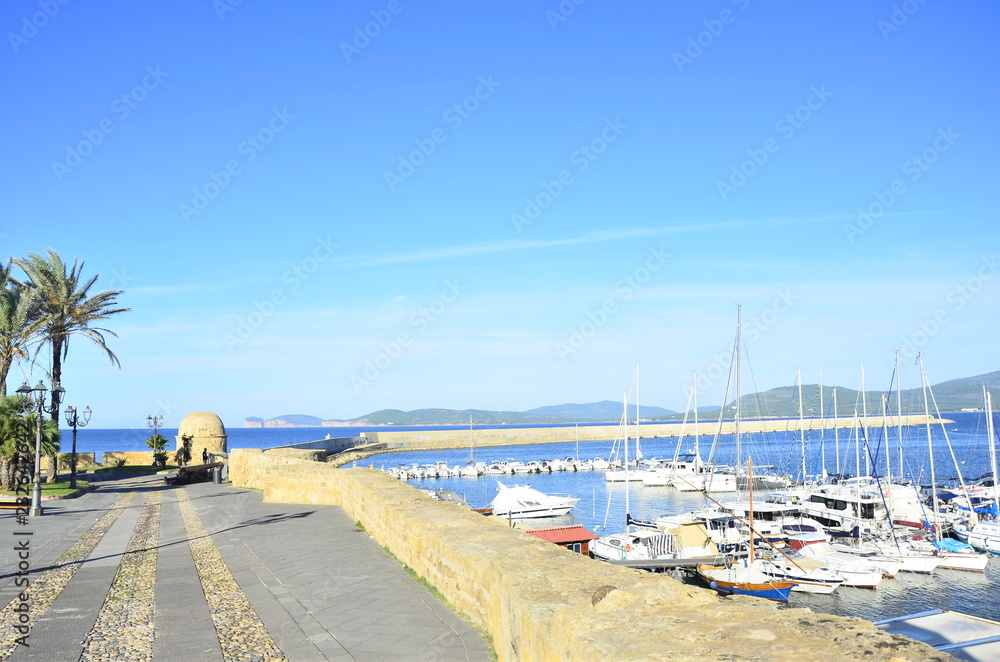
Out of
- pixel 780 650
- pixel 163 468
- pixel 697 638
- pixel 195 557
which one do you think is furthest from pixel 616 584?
pixel 163 468

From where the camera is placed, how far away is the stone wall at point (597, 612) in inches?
118

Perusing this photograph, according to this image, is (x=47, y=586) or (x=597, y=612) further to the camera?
(x=47, y=586)

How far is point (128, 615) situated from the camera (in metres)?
6.57

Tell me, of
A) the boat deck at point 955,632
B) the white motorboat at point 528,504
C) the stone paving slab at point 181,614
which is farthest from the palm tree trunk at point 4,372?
the boat deck at point 955,632

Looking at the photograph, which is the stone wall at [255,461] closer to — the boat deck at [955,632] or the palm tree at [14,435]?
the palm tree at [14,435]

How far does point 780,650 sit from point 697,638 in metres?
0.37

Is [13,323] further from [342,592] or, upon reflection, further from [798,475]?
[798,475]

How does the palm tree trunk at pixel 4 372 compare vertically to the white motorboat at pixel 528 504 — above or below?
above

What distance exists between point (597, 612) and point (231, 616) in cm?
415

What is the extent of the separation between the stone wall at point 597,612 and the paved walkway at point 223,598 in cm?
42

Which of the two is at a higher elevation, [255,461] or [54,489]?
[255,461]

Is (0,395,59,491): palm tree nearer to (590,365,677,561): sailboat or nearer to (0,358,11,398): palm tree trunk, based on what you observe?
(0,358,11,398): palm tree trunk

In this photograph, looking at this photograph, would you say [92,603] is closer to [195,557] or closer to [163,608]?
[163,608]

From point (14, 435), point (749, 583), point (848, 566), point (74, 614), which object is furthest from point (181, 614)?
point (848, 566)
